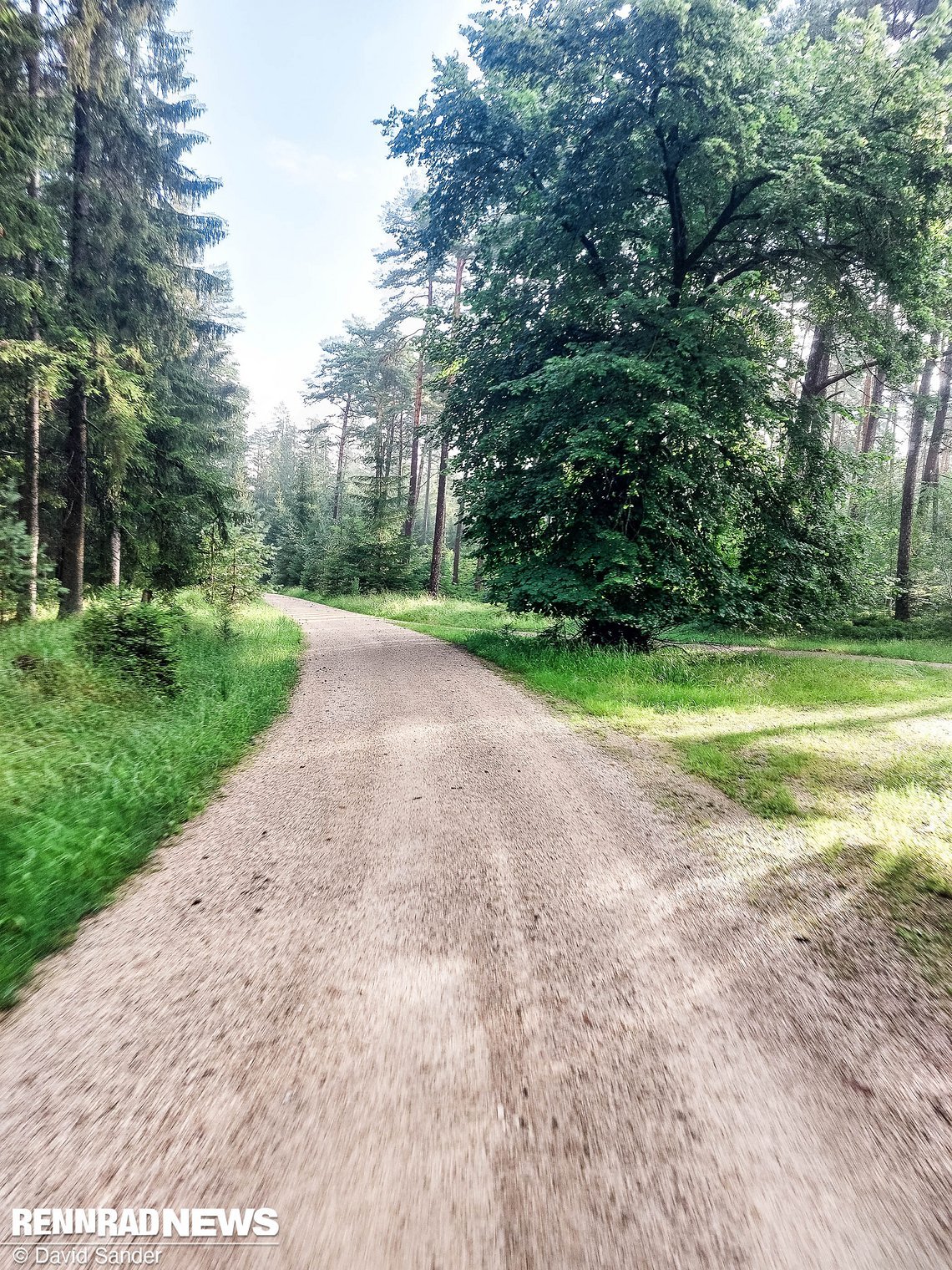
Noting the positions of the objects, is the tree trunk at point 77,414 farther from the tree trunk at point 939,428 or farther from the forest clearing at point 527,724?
the tree trunk at point 939,428

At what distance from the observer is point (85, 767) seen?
447 cm

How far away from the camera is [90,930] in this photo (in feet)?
9.02

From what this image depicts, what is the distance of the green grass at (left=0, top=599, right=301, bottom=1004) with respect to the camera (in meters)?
2.86

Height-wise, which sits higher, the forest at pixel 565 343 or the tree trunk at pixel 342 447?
the tree trunk at pixel 342 447

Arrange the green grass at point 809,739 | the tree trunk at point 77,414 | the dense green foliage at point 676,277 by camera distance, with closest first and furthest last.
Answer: the green grass at point 809,739, the dense green foliage at point 676,277, the tree trunk at point 77,414

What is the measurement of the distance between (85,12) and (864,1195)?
17653 mm

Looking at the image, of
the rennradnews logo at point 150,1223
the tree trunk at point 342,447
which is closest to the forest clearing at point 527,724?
the rennradnews logo at point 150,1223

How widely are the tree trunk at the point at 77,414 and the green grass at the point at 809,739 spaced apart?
922 centimetres

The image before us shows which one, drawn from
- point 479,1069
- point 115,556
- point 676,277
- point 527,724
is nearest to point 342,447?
point 115,556

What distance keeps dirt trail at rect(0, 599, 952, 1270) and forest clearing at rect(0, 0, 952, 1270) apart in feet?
0.05

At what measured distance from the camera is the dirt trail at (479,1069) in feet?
4.72

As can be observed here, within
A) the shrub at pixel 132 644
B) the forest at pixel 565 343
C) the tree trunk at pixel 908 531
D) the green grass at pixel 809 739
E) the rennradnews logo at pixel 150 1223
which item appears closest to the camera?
the rennradnews logo at pixel 150 1223

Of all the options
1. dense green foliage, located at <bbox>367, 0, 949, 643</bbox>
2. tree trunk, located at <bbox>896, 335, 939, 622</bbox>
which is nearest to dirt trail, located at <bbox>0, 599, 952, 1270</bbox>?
dense green foliage, located at <bbox>367, 0, 949, 643</bbox>

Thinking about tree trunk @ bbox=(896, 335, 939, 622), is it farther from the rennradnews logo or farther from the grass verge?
the rennradnews logo
